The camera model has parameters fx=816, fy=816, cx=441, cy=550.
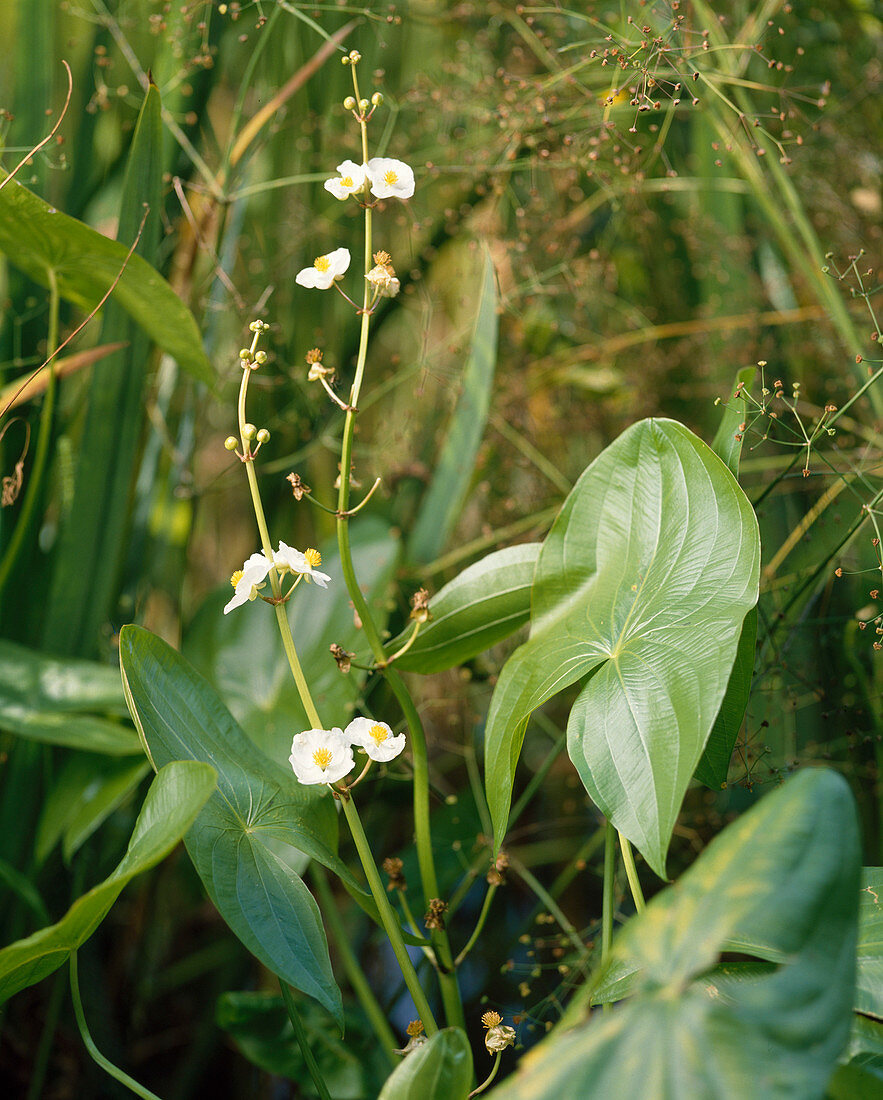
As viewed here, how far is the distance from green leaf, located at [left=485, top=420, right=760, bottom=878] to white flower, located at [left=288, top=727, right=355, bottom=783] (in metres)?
0.07

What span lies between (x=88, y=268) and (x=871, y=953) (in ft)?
1.54

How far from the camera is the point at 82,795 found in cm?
48

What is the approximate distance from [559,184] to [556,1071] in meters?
0.60

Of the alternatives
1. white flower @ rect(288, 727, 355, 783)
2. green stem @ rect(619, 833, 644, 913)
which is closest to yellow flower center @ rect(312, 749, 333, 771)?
white flower @ rect(288, 727, 355, 783)

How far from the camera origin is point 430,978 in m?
0.53

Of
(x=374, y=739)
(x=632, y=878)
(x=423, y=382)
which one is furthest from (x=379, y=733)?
(x=423, y=382)

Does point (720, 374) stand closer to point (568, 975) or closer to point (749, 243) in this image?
point (749, 243)

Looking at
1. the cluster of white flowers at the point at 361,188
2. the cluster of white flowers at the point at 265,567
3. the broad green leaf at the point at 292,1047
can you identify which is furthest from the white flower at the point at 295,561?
the broad green leaf at the point at 292,1047

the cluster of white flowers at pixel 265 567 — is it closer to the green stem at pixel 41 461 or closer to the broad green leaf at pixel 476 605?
Answer: the broad green leaf at pixel 476 605

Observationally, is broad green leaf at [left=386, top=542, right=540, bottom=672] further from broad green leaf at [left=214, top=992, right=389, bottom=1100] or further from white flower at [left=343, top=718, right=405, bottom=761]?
broad green leaf at [left=214, top=992, right=389, bottom=1100]

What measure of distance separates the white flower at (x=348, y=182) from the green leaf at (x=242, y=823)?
190 millimetres

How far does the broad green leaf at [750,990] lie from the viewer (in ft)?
0.61

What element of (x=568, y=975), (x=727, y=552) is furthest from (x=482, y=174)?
(x=568, y=975)

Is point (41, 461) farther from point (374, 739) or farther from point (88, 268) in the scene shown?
point (374, 739)
